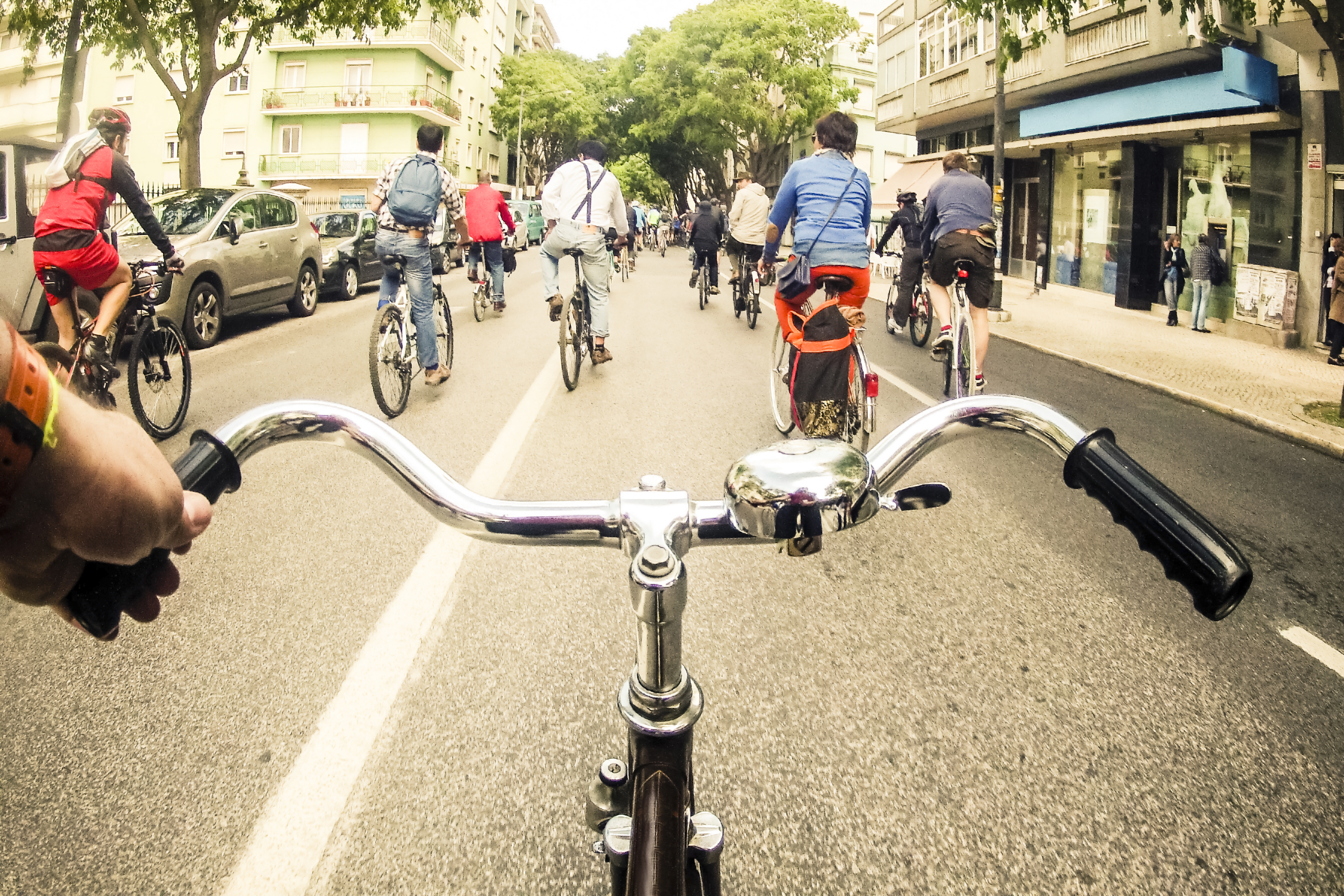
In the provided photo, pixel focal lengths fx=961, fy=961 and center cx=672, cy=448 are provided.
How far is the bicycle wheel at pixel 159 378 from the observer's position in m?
6.19

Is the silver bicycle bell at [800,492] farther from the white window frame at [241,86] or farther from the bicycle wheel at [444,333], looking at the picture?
the white window frame at [241,86]

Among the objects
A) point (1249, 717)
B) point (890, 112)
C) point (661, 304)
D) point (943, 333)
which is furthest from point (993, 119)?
point (1249, 717)

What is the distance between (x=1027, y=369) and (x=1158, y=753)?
8835 mm

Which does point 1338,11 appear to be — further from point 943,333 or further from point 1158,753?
point 1158,753

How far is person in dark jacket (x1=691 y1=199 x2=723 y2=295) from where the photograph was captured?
55.1 feet

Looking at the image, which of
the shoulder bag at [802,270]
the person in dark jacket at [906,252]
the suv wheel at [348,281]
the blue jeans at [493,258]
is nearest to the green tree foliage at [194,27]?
the suv wheel at [348,281]

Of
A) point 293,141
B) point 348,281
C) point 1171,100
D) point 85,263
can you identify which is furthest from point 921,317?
point 293,141

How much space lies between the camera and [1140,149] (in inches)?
794

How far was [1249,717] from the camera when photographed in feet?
9.96

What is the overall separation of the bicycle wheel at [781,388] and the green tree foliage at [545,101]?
59919 millimetres

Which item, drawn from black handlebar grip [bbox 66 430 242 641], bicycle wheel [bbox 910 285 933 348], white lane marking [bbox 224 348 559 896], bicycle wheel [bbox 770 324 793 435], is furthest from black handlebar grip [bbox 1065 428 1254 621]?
bicycle wheel [bbox 910 285 933 348]

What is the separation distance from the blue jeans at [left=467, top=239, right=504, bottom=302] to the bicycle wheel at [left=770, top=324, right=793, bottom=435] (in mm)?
7356

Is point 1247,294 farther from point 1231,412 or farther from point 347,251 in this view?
point 347,251

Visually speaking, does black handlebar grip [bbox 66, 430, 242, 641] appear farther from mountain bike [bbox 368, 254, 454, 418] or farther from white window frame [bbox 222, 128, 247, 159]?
white window frame [bbox 222, 128, 247, 159]
